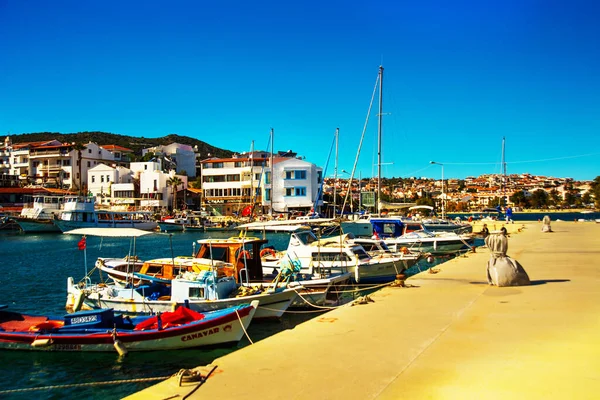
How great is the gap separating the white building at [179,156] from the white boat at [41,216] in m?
36.9

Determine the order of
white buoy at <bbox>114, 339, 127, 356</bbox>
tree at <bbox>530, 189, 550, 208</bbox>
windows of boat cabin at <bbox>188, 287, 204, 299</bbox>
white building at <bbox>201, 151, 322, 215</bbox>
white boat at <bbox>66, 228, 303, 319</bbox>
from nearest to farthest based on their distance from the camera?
1. white buoy at <bbox>114, 339, 127, 356</bbox>
2. white boat at <bbox>66, 228, 303, 319</bbox>
3. windows of boat cabin at <bbox>188, 287, 204, 299</bbox>
4. white building at <bbox>201, 151, 322, 215</bbox>
5. tree at <bbox>530, 189, 550, 208</bbox>

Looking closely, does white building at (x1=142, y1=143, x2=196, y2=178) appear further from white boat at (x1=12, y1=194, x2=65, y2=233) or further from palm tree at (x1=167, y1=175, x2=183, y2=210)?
white boat at (x1=12, y1=194, x2=65, y2=233)

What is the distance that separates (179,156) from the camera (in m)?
124

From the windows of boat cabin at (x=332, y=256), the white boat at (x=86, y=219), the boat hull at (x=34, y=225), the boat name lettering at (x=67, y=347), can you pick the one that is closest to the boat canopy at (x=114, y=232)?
the boat name lettering at (x=67, y=347)

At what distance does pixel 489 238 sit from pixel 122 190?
3767 inches

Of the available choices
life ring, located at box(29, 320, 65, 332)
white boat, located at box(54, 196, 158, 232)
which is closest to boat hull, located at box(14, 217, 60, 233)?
white boat, located at box(54, 196, 158, 232)

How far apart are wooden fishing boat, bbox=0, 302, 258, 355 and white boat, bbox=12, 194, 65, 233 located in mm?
68015

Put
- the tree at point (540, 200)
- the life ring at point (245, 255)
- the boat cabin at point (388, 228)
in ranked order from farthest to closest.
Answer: the tree at point (540, 200), the boat cabin at point (388, 228), the life ring at point (245, 255)

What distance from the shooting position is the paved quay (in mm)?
7480

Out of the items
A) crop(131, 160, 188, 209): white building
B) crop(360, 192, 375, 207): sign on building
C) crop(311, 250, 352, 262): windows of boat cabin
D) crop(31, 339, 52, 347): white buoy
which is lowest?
crop(31, 339, 52, 347): white buoy

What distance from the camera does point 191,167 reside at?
128625 mm

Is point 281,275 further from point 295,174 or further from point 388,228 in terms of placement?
point 295,174

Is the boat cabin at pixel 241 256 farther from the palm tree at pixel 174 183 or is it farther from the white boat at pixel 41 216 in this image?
the palm tree at pixel 174 183

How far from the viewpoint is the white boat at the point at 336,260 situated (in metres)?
23.9
